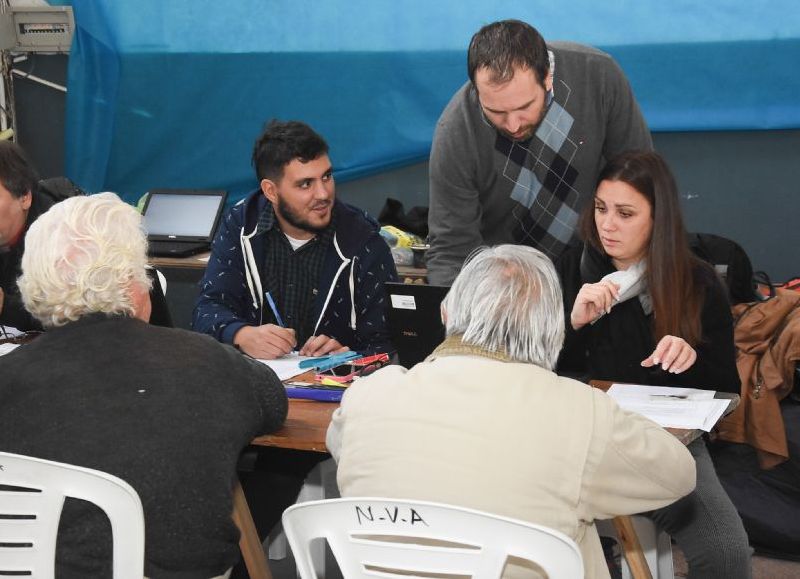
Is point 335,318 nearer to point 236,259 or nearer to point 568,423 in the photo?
point 236,259

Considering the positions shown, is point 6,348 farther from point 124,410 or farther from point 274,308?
point 124,410

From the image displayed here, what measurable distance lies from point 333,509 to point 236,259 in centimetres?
170

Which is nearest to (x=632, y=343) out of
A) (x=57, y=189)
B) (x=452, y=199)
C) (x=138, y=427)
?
(x=452, y=199)

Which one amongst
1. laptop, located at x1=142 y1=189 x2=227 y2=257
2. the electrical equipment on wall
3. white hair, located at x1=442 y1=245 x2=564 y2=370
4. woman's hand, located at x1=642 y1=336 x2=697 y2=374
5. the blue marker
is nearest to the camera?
white hair, located at x1=442 y1=245 x2=564 y2=370

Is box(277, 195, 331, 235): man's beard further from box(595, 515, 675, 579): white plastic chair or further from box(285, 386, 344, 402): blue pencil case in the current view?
box(595, 515, 675, 579): white plastic chair

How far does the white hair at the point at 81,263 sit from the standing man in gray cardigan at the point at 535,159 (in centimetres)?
113

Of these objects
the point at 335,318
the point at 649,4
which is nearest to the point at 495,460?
the point at 335,318

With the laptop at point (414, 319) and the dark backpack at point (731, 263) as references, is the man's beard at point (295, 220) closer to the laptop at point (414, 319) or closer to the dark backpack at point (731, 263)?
the laptop at point (414, 319)

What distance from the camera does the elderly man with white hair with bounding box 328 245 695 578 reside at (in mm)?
1491

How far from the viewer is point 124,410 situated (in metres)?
1.70

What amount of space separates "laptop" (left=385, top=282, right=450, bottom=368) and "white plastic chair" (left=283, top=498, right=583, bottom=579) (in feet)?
2.82

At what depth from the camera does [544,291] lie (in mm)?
1657

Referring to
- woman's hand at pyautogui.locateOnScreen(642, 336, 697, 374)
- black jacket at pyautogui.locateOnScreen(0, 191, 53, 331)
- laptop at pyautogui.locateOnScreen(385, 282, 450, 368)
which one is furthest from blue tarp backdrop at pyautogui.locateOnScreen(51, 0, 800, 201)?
laptop at pyautogui.locateOnScreen(385, 282, 450, 368)

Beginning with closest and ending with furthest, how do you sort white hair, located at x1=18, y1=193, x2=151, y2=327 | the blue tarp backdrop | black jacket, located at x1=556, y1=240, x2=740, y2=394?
1. white hair, located at x1=18, y1=193, x2=151, y2=327
2. black jacket, located at x1=556, y1=240, x2=740, y2=394
3. the blue tarp backdrop
